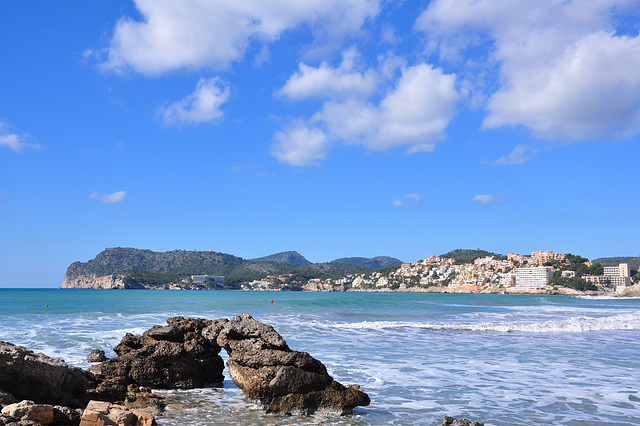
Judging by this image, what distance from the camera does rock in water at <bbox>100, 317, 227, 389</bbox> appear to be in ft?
33.3

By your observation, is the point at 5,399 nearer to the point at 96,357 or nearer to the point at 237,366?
the point at 237,366

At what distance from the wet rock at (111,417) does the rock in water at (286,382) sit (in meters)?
2.03

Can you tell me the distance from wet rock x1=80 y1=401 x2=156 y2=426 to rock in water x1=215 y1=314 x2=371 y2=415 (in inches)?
80.0

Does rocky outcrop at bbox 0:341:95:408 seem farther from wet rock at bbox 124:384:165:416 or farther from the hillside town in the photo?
the hillside town

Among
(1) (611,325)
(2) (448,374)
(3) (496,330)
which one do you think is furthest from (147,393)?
(1) (611,325)

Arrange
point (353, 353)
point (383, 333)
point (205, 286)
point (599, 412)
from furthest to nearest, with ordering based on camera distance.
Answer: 1. point (205, 286)
2. point (383, 333)
3. point (353, 353)
4. point (599, 412)

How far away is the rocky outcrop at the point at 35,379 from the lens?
304 inches

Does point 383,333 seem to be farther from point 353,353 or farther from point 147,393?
point 147,393

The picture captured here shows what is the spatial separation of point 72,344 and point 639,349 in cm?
1995

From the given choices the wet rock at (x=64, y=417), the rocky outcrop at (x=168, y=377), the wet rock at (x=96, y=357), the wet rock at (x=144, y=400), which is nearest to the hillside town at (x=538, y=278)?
the wet rock at (x=96, y=357)

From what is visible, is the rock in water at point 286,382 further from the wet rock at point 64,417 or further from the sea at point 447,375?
the wet rock at point 64,417

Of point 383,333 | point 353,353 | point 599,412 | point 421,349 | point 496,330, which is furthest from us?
point 496,330

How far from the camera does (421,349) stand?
54.2ft

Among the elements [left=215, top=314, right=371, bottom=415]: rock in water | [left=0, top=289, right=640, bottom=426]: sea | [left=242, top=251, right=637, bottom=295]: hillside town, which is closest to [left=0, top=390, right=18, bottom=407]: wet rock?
[left=0, top=289, right=640, bottom=426]: sea
